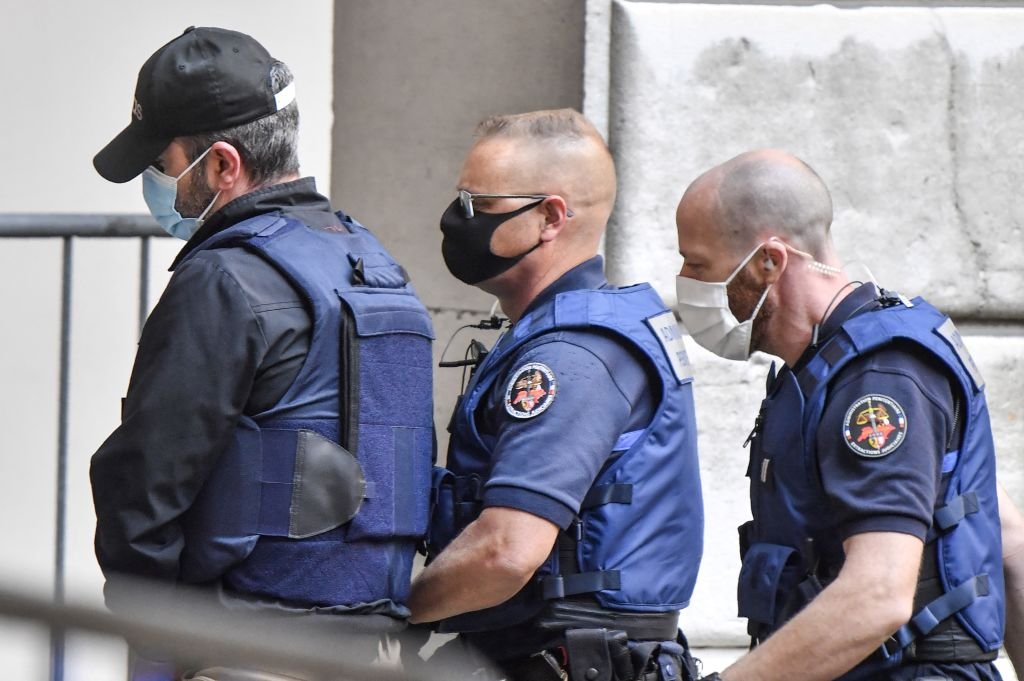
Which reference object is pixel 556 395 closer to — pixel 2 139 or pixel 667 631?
pixel 667 631

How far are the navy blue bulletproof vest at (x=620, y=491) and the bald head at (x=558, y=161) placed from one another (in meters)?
0.22

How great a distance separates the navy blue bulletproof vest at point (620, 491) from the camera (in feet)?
7.68

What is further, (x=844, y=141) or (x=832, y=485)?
(x=844, y=141)

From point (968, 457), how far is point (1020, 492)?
181 centimetres

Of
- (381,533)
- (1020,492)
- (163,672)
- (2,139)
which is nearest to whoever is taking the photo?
(163,672)

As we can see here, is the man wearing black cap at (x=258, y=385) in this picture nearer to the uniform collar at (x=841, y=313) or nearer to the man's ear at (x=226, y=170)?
the man's ear at (x=226, y=170)

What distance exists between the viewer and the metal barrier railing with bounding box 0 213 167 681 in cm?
323

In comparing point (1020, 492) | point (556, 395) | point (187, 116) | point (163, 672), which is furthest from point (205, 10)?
point (1020, 492)

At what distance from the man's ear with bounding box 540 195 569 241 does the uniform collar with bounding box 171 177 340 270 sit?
382 millimetres

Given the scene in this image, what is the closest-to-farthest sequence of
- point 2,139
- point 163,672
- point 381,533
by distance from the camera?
point 163,672 < point 381,533 < point 2,139

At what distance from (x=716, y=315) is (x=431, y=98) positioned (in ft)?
5.88

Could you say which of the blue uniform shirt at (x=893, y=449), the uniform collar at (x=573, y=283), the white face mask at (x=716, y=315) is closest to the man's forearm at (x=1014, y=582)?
the blue uniform shirt at (x=893, y=449)

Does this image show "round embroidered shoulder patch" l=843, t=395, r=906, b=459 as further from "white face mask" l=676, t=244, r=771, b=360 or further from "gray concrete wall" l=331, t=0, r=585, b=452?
"gray concrete wall" l=331, t=0, r=585, b=452

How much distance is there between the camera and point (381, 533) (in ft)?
7.36
